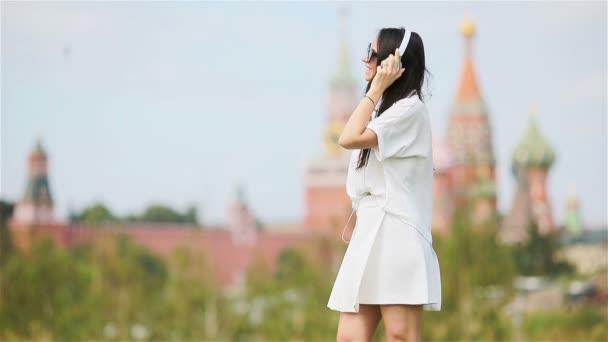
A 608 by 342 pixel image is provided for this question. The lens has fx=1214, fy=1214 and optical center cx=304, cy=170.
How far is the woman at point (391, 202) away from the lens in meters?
3.02

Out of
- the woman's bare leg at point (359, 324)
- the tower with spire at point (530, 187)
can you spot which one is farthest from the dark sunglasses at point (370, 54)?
the tower with spire at point (530, 187)

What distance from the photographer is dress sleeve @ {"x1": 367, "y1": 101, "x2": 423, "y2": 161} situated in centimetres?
303

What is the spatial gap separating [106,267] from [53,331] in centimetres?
657

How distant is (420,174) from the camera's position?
3127 mm

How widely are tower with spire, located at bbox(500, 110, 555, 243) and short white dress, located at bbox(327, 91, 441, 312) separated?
1836 inches

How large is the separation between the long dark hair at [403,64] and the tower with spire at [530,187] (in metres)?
46.6

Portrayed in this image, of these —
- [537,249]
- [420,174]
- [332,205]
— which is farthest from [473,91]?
[420,174]

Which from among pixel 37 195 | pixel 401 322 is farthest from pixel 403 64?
pixel 37 195

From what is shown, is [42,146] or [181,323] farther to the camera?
[42,146]

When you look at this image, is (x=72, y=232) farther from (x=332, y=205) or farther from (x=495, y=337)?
(x=495, y=337)

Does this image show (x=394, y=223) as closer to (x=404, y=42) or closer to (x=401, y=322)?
(x=401, y=322)

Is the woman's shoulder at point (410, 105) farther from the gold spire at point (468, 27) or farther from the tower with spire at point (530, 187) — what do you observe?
the gold spire at point (468, 27)

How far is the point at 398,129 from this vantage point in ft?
10.1

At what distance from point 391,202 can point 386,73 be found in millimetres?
325
